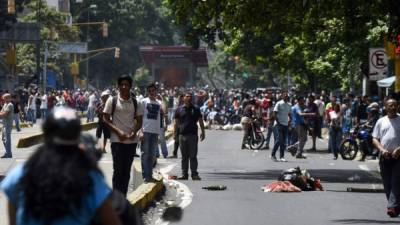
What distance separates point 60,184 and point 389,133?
9621 millimetres

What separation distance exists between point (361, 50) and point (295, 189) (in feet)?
59.4

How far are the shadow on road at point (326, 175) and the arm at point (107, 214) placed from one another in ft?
54.3

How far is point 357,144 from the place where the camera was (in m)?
30.0

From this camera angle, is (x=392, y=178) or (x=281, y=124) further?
(x=281, y=124)

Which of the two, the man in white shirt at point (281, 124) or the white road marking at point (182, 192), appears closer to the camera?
the white road marking at point (182, 192)

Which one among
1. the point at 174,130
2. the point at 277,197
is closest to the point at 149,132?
the point at 277,197

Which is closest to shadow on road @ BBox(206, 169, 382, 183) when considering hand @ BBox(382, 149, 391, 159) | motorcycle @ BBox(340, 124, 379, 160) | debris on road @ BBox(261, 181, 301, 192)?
debris on road @ BBox(261, 181, 301, 192)

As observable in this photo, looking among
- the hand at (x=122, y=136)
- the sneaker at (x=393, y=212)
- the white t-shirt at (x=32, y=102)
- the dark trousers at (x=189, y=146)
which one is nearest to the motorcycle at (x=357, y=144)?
the dark trousers at (x=189, y=146)

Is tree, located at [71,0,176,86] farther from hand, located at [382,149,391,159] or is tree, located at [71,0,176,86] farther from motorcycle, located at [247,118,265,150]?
hand, located at [382,149,391,159]

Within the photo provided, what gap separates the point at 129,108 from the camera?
14.2 metres

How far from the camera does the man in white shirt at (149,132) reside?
58.9ft

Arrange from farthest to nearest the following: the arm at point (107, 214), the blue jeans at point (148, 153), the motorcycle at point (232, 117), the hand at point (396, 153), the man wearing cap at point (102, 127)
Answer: the motorcycle at point (232, 117), the blue jeans at point (148, 153), the man wearing cap at point (102, 127), the hand at point (396, 153), the arm at point (107, 214)

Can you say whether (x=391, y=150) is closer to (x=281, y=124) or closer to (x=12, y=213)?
(x=12, y=213)

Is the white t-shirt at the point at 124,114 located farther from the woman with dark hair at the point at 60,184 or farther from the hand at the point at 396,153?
the woman with dark hair at the point at 60,184
